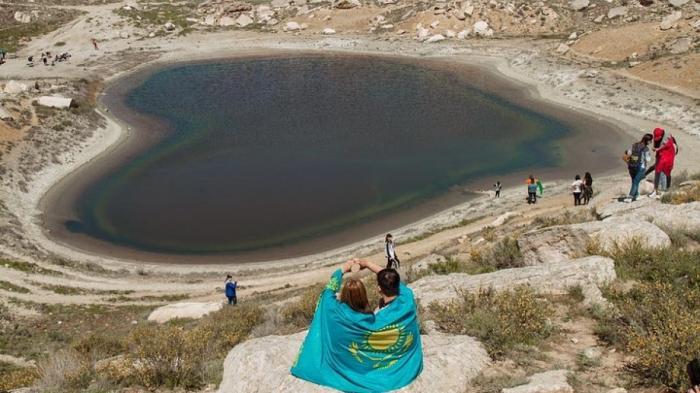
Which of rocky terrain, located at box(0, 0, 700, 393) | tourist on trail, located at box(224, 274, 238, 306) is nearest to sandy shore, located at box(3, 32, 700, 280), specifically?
rocky terrain, located at box(0, 0, 700, 393)

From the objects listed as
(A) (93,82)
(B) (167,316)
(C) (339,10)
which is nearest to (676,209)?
(B) (167,316)

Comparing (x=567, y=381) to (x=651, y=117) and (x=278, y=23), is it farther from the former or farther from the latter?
(x=278, y=23)

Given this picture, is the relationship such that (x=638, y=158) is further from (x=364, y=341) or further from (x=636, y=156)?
(x=364, y=341)

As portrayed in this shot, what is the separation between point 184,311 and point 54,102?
43.4m

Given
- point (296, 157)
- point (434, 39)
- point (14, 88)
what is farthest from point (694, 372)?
point (434, 39)

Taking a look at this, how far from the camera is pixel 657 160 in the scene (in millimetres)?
22438

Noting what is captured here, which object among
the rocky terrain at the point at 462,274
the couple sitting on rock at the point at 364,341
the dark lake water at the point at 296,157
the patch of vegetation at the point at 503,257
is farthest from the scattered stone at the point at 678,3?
the couple sitting on rock at the point at 364,341

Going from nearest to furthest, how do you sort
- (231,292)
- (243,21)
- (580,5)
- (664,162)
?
(664,162) < (231,292) < (580,5) < (243,21)

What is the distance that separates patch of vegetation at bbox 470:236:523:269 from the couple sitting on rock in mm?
8229

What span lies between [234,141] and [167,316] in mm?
31171

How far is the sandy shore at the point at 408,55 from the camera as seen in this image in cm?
3359

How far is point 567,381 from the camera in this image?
8656mm

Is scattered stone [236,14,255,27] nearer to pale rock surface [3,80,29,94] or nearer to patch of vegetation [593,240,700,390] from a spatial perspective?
pale rock surface [3,80,29,94]

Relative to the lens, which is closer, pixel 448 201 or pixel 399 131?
pixel 448 201
